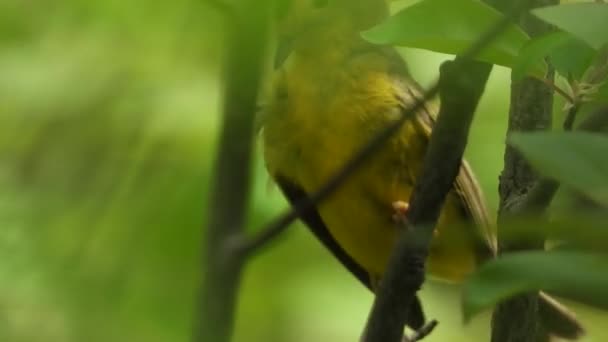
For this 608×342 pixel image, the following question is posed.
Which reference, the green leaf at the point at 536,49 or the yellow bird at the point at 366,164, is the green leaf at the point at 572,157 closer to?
the green leaf at the point at 536,49

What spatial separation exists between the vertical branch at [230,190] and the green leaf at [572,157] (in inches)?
8.5

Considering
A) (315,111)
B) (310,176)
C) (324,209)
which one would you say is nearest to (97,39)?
(315,111)

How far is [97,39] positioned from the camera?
710 mm

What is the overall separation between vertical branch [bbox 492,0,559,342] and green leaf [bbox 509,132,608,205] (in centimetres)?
84

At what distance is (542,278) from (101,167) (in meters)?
0.39

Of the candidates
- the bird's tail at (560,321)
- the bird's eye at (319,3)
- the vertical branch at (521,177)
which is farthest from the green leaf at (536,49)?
the bird's tail at (560,321)

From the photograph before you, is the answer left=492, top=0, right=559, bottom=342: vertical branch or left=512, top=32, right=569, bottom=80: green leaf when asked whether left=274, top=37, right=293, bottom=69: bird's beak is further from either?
left=492, top=0, right=559, bottom=342: vertical branch

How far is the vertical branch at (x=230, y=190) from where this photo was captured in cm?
72

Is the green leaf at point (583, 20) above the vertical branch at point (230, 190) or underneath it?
above

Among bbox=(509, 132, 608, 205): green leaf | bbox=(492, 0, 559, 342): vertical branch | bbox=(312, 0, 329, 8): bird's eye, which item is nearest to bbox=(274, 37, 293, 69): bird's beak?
bbox=(312, 0, 329, 8): bird's eye

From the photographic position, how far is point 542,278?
51 cm

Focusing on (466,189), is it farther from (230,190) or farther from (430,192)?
(230,190)

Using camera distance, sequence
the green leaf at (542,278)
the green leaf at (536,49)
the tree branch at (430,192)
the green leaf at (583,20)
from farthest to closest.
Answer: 1. the tree branch at (430,192)
2. the green leaf at (536,49)
3. the green leaf at (583,20)
4. the green leaf at (542,278)

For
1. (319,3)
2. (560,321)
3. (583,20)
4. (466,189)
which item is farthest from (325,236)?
(583,20)
